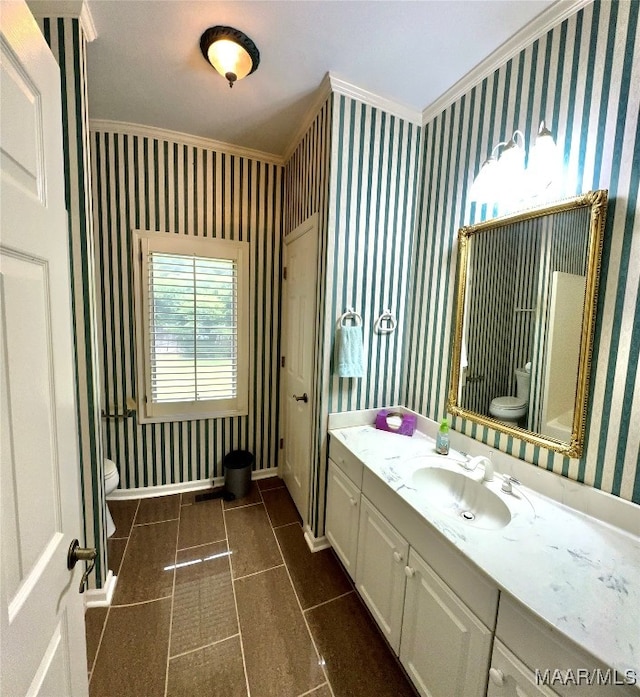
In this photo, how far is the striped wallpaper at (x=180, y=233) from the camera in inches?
82.5

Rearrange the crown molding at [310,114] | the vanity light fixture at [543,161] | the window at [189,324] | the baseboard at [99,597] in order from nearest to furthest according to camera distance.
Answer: the vanity light fixture at [543,161] < the baseboard at [99,597] < the crown molding at [310,114] < the window at [189,324]

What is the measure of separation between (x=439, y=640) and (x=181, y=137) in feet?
10.3

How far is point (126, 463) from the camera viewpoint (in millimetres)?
2289

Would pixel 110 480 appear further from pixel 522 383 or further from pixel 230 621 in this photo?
pixel 522 383

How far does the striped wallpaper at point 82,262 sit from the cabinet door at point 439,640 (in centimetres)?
151

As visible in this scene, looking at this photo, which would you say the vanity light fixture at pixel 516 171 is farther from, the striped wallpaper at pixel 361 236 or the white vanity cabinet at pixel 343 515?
the white vanity cabinet at pixel 343 515

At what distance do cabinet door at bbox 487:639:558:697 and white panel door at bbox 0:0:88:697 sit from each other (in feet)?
3.51

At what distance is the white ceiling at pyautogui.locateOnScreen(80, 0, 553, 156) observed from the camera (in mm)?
1223

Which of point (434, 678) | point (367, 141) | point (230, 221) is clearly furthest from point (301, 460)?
point (367, 141)

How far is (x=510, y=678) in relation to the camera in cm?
78

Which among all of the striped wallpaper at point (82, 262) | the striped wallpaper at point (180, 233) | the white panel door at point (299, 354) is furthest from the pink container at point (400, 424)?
the striped wallpaper at point (82, 262)

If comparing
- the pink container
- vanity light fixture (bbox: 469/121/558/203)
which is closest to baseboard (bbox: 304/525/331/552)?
the pink container

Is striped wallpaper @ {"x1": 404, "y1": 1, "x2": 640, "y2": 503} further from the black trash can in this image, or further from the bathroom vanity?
the black trash can

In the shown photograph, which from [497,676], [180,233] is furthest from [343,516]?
[180,233]
